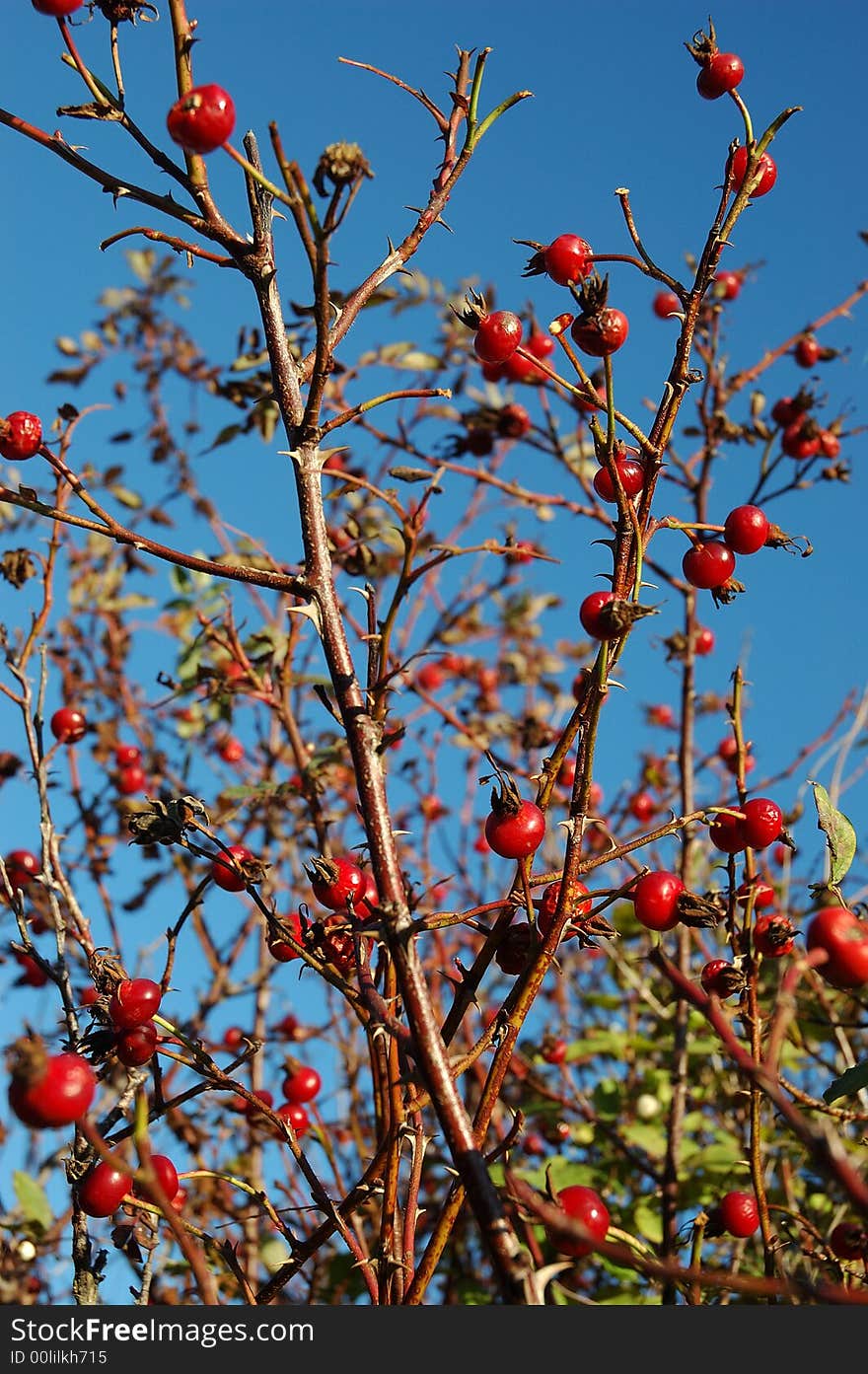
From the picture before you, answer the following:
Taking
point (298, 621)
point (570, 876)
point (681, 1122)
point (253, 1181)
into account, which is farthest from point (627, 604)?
point (253, 1181)

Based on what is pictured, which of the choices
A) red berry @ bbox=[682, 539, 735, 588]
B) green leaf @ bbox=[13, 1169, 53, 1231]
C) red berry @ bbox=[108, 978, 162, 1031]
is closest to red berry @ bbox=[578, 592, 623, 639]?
red berry @ bbox=[682, 539, 735, 588]

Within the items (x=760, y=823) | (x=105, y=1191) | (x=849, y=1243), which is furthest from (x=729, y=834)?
(x=105, y=1191)

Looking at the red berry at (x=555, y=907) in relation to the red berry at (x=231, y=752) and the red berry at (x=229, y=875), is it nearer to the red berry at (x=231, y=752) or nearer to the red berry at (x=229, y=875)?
the red berry at (x=229, y=875)

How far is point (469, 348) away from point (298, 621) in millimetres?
1486

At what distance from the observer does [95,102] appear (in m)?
1.20

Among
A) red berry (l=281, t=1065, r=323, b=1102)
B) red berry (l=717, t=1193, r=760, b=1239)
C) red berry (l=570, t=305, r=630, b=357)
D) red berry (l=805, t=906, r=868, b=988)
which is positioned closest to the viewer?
red berry (l=805, t=906, r=868, b=988)

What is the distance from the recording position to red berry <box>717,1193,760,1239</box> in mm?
1487

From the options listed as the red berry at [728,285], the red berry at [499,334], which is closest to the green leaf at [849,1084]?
the red berry at [499,334]

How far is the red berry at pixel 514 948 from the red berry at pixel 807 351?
8.93 feet

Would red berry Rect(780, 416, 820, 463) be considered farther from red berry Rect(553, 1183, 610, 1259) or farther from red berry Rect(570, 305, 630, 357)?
red berry Rect(553, 1183, 610, 1259)

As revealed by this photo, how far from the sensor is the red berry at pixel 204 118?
1.13 meters

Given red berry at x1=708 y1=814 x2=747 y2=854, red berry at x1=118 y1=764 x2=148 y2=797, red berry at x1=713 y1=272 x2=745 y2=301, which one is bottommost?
red berry at x1=708 y1=814 x2=747 y2=854

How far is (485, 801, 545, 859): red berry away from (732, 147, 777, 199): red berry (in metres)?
0.81

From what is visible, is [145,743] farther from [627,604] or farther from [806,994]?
[627,604]
